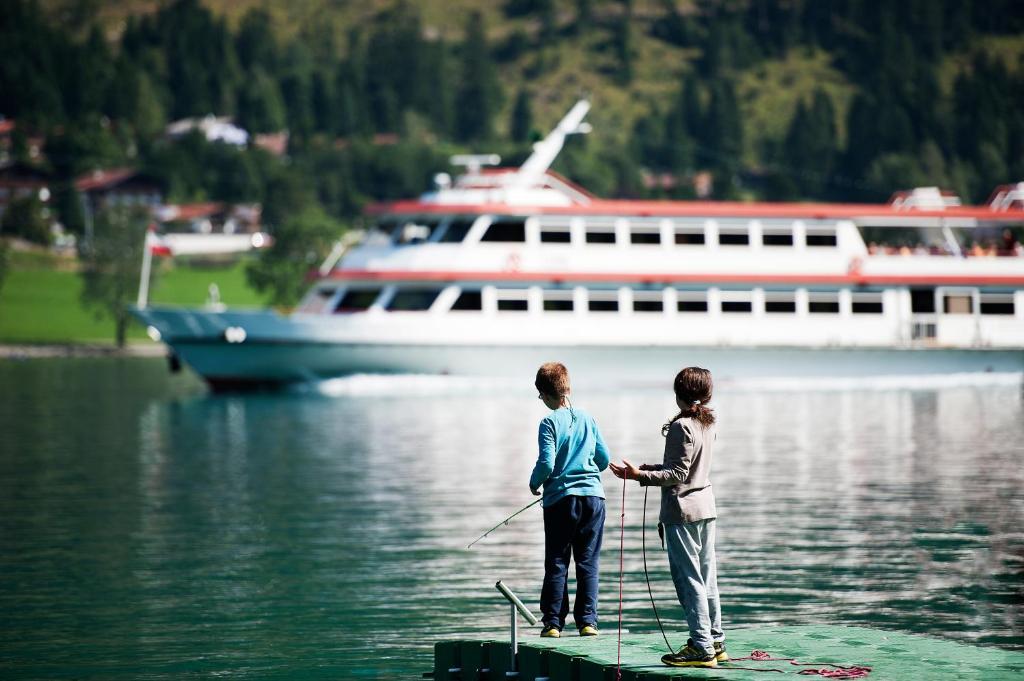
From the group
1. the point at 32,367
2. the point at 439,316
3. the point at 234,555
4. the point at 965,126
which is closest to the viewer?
the point at 234,555

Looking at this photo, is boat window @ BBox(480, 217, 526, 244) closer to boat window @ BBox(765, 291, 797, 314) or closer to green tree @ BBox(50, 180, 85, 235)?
boat window @ BBox(765, 291, 797, 314)

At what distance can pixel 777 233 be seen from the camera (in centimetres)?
4569

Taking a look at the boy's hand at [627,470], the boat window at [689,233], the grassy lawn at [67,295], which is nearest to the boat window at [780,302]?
the boat window at [689,233]

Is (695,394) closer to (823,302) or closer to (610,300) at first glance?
(610,300)

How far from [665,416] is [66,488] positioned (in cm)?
1485

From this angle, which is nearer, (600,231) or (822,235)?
(600,231)

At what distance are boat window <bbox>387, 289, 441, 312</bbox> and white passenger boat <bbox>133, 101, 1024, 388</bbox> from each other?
5 centimetres

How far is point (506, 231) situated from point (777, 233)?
7.00m

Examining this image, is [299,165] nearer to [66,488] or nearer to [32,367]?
[32,367]

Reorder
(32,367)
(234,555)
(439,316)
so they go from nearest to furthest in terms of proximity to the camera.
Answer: (234,555) → (439,316) → (32,367)

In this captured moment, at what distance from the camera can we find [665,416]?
115 feet

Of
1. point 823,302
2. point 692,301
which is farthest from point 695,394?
point 823,302

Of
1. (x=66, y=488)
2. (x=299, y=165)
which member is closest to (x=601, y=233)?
(x=66, y=488)

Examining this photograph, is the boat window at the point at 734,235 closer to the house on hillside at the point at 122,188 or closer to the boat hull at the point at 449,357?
the boat hull at the point at 449,357
